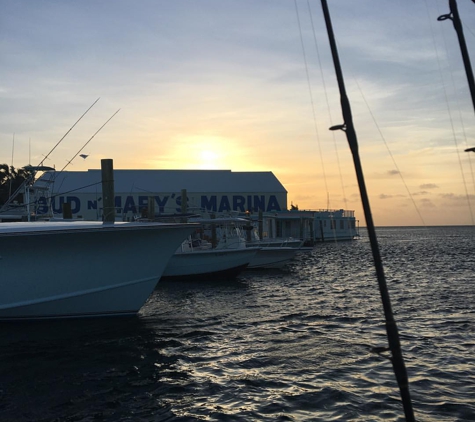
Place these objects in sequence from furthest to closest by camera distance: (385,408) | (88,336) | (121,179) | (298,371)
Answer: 1. (121,179)
2. (88,336)
3. (298,371)
4. (385,408)

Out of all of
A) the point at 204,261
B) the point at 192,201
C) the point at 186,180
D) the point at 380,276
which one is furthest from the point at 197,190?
the point at 380,276

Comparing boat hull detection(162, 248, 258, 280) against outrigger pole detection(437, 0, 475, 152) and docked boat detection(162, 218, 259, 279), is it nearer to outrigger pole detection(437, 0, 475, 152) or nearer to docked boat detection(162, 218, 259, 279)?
docked boat detection(162, 218, 259, 279)

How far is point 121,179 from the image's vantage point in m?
66.5

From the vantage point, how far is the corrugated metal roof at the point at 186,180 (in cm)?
6512

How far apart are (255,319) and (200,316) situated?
1.61 meters

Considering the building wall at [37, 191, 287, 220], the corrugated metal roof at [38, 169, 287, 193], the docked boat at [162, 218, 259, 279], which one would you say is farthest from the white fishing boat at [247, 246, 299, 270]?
the corrugated metal roof at [38, 169, 287, 193]

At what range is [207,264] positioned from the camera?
24391 millimetres

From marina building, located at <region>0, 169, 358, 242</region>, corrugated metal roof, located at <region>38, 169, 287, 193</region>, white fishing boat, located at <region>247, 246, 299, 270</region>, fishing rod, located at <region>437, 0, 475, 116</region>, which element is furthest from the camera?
corrugated metal roof, located at <region>38, 169, 287, 193</region>

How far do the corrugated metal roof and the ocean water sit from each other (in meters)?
48.9

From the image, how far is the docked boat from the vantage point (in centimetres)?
2405

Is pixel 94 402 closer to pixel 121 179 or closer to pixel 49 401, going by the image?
pixel 49 401

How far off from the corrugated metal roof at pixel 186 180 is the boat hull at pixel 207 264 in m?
40.2

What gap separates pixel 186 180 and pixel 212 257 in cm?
4307

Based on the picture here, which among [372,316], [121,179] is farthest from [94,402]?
[121,179]
